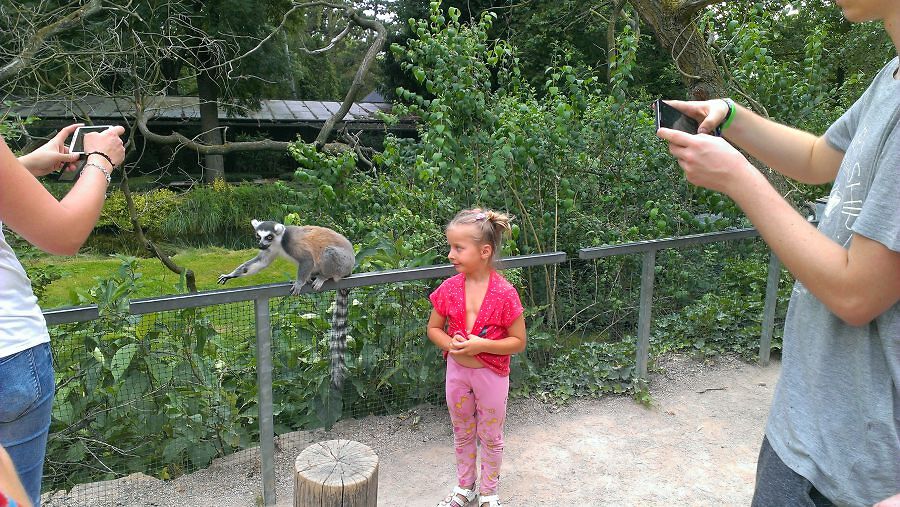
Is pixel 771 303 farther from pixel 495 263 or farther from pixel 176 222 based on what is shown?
pixel 176 222

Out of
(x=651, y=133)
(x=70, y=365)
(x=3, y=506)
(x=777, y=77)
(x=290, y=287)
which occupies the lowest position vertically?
(x=70, y=365)

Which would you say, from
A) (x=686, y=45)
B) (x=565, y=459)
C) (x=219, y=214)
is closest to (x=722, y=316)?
(x=686, y=45)

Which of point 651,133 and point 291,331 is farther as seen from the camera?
point 651,133

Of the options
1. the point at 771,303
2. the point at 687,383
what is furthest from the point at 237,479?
the point at 771,303

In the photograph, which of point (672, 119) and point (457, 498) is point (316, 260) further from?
point (672, 119)

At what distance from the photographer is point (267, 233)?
3232mm

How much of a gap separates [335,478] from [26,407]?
949 mm

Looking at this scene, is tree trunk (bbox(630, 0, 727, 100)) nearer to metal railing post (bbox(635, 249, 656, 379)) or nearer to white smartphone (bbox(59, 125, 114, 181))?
metal railing post (bbox(635, 249, 656, 379))

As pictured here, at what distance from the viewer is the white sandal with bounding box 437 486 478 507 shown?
8.93 ft

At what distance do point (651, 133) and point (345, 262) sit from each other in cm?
321

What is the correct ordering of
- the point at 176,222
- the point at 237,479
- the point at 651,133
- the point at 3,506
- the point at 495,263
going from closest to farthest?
the point at 3,506, the point at 495,263, the point at 237,479, the point at 651,133, the point at 176,222

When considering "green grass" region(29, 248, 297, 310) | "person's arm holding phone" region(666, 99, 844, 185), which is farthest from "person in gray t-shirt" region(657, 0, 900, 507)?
"green grass" region(29, 248, 297, 310)

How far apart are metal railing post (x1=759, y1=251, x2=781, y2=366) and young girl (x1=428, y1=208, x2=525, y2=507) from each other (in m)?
2.61

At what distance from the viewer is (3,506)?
0.64 m
